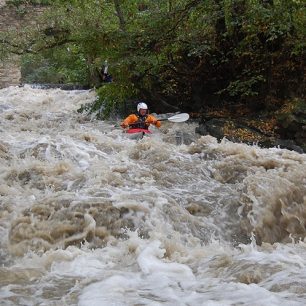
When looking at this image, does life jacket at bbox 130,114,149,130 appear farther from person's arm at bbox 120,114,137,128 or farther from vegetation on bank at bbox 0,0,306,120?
vegetation on bank at bbox 0,0,306,120

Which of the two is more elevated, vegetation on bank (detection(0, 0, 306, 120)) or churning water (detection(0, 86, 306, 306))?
A: vegetation on bank (detection(0, 0, 306, 120))

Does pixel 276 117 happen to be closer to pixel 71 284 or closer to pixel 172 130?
pixel 172 130

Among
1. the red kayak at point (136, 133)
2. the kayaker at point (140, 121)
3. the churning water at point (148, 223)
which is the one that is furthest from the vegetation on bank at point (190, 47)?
the churning water at point (148, 223)

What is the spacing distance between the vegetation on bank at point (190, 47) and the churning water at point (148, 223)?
236 cm

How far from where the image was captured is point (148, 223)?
A: 430cm

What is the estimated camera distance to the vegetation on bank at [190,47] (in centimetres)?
859

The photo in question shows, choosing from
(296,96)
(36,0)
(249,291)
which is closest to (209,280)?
(249,291)

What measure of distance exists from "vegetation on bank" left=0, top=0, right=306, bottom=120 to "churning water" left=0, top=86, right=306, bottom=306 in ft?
7.75

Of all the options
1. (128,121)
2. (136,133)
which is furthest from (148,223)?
(128,121)

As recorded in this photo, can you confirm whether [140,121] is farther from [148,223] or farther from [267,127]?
[148,223]

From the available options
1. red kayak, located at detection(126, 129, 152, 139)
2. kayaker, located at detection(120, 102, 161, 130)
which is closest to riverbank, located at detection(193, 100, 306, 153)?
kayaker, located at detection(120, 102, 161, 130)

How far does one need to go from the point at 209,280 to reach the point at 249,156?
3078mm

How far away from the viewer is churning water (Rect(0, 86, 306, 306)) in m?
2.96

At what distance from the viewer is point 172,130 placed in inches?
332
